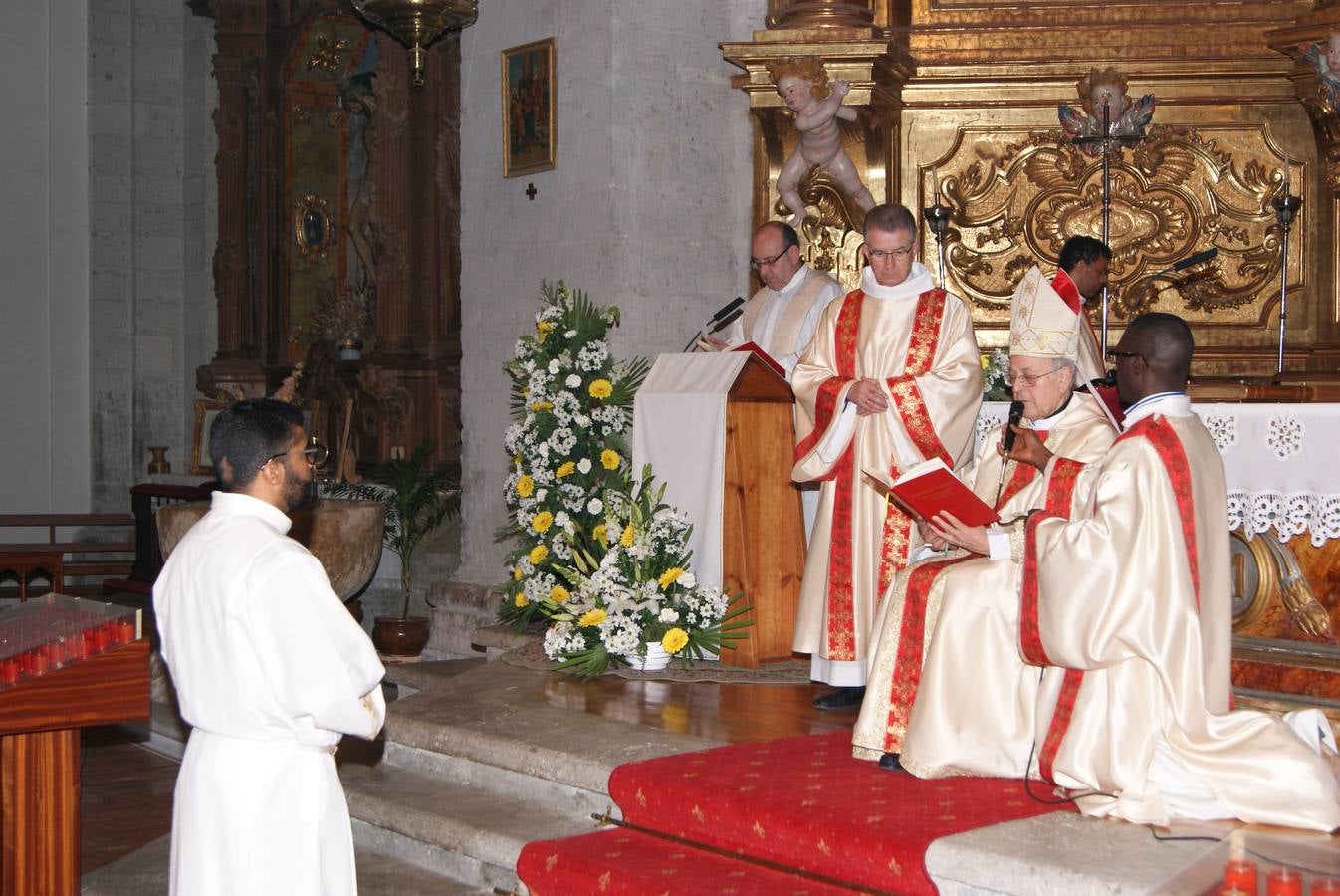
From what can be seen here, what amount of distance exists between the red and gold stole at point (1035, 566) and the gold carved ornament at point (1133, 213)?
353 cm

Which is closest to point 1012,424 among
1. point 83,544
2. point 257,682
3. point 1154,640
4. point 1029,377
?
point 1029,377

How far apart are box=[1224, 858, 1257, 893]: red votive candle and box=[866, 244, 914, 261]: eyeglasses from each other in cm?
325

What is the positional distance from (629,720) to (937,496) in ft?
5.23

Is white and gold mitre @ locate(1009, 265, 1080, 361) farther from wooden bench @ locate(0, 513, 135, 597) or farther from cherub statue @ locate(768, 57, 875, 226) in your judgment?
wooden bench @ locate(0, 513, 135, 597)

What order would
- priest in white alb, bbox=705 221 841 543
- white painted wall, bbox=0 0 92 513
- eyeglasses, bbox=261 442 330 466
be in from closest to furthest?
eyeglasses, bbox=261 442 330 466 → priest in white alb, bbox=705 221 841 543 → white painted wall, bbox=0 0 92 513

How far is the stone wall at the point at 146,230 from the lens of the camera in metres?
13.4

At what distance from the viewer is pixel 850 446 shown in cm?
585

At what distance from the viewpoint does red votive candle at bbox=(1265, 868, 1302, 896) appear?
8.91 ft

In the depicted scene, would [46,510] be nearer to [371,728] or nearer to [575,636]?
[575,636]

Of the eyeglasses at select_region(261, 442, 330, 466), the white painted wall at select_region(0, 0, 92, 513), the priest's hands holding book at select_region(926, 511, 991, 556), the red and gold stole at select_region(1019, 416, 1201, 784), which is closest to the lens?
the eyeglasses at select_region(261, 442, 330, 466)

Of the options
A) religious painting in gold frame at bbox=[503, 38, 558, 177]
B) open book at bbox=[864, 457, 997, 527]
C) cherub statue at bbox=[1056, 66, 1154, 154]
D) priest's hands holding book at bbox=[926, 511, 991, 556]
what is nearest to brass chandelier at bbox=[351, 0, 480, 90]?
religious painting in gold frame at bbox=[503, 38, 558, 177]

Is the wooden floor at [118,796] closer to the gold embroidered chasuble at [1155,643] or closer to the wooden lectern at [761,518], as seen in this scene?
the wooden lectern at [761,518]

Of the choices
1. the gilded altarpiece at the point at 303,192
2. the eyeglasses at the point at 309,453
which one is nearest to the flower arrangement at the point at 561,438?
the eyeglasses at the point at 309,453

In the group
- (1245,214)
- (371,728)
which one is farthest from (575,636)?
(1245,214)
